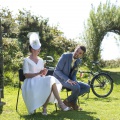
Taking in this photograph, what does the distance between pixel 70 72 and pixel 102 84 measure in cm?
283

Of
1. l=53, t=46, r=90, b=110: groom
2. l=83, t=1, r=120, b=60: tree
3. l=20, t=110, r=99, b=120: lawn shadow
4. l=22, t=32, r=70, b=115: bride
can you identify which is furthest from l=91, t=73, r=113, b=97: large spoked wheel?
l=83, t=1, r=120, b=60: tree

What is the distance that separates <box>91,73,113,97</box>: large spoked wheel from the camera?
812 cm

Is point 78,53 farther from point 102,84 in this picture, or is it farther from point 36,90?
point 102,84

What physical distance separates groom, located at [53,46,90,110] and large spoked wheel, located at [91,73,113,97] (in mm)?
2583

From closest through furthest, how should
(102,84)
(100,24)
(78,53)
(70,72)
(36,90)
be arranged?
(36,90) < (78,53) < (70,72) < (102,84) < (100,24)

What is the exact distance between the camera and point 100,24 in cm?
1616

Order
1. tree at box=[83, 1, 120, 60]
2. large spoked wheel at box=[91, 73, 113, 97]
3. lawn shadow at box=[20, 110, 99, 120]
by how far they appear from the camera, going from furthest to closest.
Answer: tree at box=[83, 1, 120, 60], large spoked wheel at box=[91, 73, 113, 97], lawn shadow at box=[20, 110, 99, 120]

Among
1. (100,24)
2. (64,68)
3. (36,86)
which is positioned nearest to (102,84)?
(64,68)

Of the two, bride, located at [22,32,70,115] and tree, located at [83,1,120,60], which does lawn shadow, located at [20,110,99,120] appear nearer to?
bride, located at [22,32,70,115]

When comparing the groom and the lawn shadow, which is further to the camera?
the groom

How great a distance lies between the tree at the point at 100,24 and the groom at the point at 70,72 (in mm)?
10751

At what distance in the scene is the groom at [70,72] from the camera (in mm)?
5402

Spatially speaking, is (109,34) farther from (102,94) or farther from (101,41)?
(102,94)

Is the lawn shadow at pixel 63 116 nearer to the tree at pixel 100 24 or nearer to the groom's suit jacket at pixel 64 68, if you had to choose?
the groom's suit jacket at pixel 64 68
